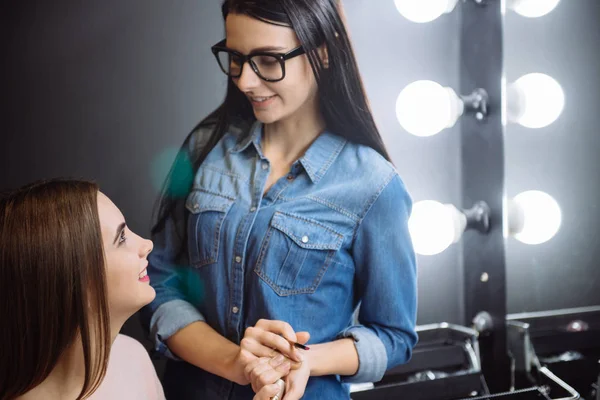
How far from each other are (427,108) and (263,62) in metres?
0.36

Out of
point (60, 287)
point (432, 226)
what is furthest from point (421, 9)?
point (60, 287)

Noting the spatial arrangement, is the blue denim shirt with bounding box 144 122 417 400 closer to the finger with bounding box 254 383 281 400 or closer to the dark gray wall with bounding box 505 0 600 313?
the finger with bounding box 254 383 281 400

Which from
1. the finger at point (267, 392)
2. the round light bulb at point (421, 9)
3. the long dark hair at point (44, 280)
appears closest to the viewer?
the long dark hair at point (44, 280)

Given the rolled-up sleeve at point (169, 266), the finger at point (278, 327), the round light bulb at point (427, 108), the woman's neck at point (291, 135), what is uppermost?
the round light bulb at point (427, 108)

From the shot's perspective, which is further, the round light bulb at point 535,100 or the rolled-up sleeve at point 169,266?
the round light bulb at point 535,100

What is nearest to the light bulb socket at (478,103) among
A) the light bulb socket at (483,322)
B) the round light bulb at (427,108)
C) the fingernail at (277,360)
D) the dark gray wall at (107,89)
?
the round light bulb at (427,108)

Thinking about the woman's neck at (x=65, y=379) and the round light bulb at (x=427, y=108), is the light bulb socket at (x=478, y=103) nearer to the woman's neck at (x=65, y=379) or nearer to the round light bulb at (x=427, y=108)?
the round light bulb at (x=427, y=108)

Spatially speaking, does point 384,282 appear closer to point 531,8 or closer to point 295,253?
point 295,253

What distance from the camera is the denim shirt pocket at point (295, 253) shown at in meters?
0.97

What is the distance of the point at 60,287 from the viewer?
80cm

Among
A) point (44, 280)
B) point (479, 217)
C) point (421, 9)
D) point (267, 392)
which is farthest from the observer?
point (479, 217)

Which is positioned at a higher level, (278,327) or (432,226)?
(432,226)

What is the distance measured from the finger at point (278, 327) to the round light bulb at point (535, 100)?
65cm

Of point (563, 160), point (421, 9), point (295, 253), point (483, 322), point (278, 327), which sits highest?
point (421, 9)
